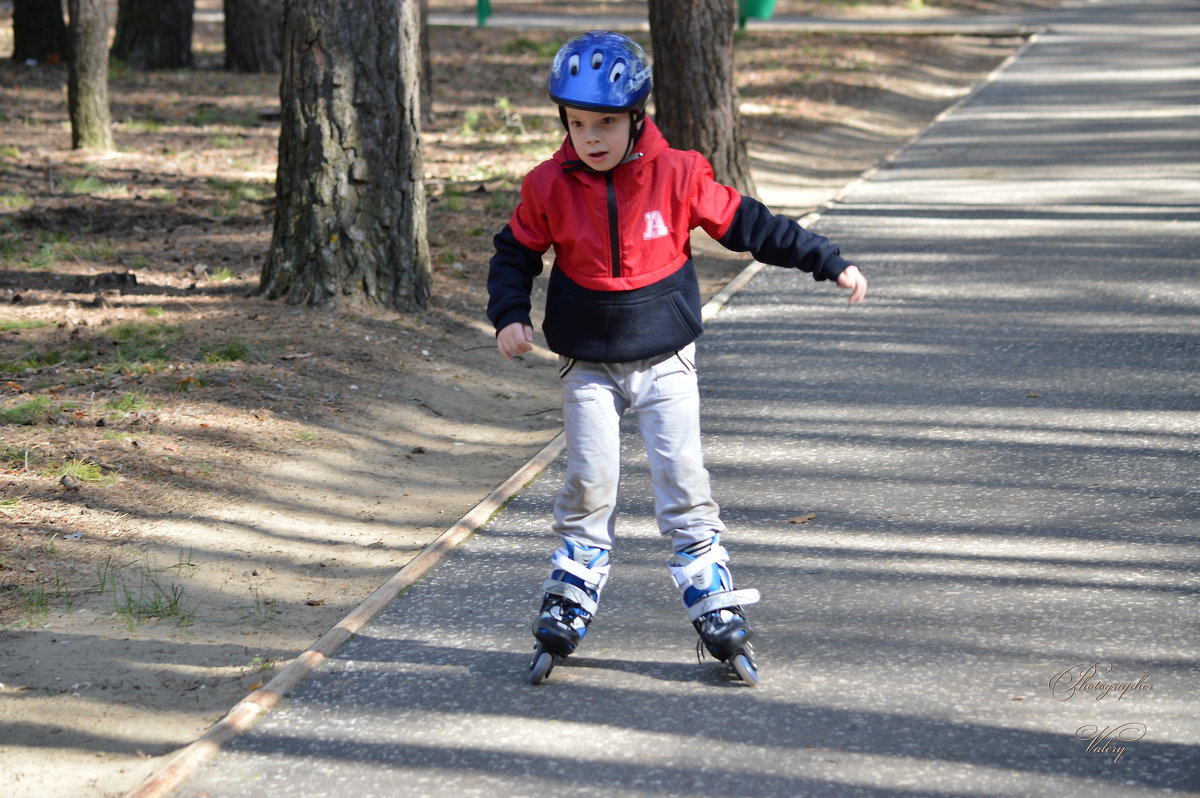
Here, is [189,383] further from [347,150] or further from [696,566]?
[696,566]

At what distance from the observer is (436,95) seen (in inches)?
716

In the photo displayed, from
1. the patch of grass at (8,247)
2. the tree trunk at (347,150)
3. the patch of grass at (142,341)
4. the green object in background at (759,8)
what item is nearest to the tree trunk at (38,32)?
the patch of grass at (8,247)

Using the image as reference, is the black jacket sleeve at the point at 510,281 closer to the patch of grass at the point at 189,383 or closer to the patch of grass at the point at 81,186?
the patch of grass at the point at 189,383

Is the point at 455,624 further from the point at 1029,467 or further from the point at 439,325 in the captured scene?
the point at 439,325

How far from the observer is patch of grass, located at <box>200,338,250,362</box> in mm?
7188

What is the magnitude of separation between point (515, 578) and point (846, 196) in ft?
28.4

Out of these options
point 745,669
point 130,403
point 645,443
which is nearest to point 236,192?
point 130,403

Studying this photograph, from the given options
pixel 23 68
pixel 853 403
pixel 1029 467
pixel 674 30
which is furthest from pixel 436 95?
pixel 1029 467

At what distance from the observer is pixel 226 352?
285 inches

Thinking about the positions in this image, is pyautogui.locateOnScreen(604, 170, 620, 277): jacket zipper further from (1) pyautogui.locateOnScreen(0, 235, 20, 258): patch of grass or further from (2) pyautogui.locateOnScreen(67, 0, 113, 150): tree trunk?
(2) pyautogui.locateOnScreen(67, 0, 113, 150): tree trunk

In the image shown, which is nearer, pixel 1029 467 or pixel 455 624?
pixel 455 624

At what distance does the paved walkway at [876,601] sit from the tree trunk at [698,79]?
8.84 feet

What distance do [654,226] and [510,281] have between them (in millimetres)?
460

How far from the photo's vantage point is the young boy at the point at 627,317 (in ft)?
12.8
